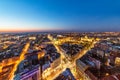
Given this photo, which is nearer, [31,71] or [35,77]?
[35,77]

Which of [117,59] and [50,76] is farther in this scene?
[117,59]

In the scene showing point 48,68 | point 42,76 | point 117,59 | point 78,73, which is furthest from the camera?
point 117,59

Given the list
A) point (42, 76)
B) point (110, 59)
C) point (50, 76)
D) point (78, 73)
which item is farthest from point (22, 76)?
point (110, 59)

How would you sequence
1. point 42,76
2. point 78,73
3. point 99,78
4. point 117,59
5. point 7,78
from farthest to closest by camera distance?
point 117,59, point 78,73, point 42,76, point 7,78, point 99,78

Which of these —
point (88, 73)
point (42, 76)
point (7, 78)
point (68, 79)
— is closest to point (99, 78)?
point (88, 73)

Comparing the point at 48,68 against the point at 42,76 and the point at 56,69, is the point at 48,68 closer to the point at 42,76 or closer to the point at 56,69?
the point at 56,69

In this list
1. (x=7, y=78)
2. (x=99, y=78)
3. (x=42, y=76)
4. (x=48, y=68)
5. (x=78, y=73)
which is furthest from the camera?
(x=48, y=68)

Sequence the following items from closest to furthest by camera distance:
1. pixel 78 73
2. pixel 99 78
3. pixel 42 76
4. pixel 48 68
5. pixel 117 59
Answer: pixel 99 78 → pixel 42 76 → pixel 78 73 → pixel 48 68 → pixel 117 59

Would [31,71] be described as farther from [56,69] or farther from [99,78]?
[99,78]
